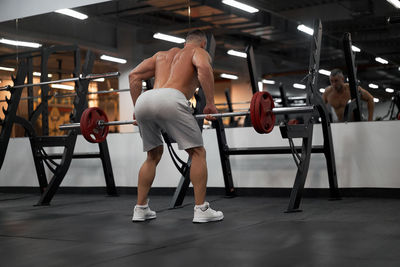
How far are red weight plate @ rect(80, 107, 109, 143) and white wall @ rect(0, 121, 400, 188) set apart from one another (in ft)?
4.18

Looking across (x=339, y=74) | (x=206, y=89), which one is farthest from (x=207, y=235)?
(x=339, y=74)

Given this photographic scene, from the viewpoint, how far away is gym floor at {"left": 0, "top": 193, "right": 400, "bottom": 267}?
2084 millimetres

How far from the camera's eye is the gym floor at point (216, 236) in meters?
2.08

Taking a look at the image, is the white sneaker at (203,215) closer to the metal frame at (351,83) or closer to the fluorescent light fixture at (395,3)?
the metal frame at (351,83)

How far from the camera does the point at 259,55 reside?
500cm

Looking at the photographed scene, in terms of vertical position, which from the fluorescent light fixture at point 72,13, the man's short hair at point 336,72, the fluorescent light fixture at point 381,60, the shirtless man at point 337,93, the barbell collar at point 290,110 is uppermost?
the fluorescent light fixture at point 72,13

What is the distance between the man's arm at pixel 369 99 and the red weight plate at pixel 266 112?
4.67 feet

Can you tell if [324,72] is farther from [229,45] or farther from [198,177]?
[198,177]

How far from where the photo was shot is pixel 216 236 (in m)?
2.63

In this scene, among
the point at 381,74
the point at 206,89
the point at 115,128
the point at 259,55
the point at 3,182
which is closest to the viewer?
the point at 206,89

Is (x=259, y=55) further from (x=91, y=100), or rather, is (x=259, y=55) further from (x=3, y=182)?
(x=3, y=182)

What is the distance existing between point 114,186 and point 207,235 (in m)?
2.68

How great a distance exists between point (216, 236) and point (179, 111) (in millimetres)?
867

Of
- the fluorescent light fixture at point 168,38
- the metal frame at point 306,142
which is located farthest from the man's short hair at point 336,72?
the fluorescent light fixture at point 168,38
